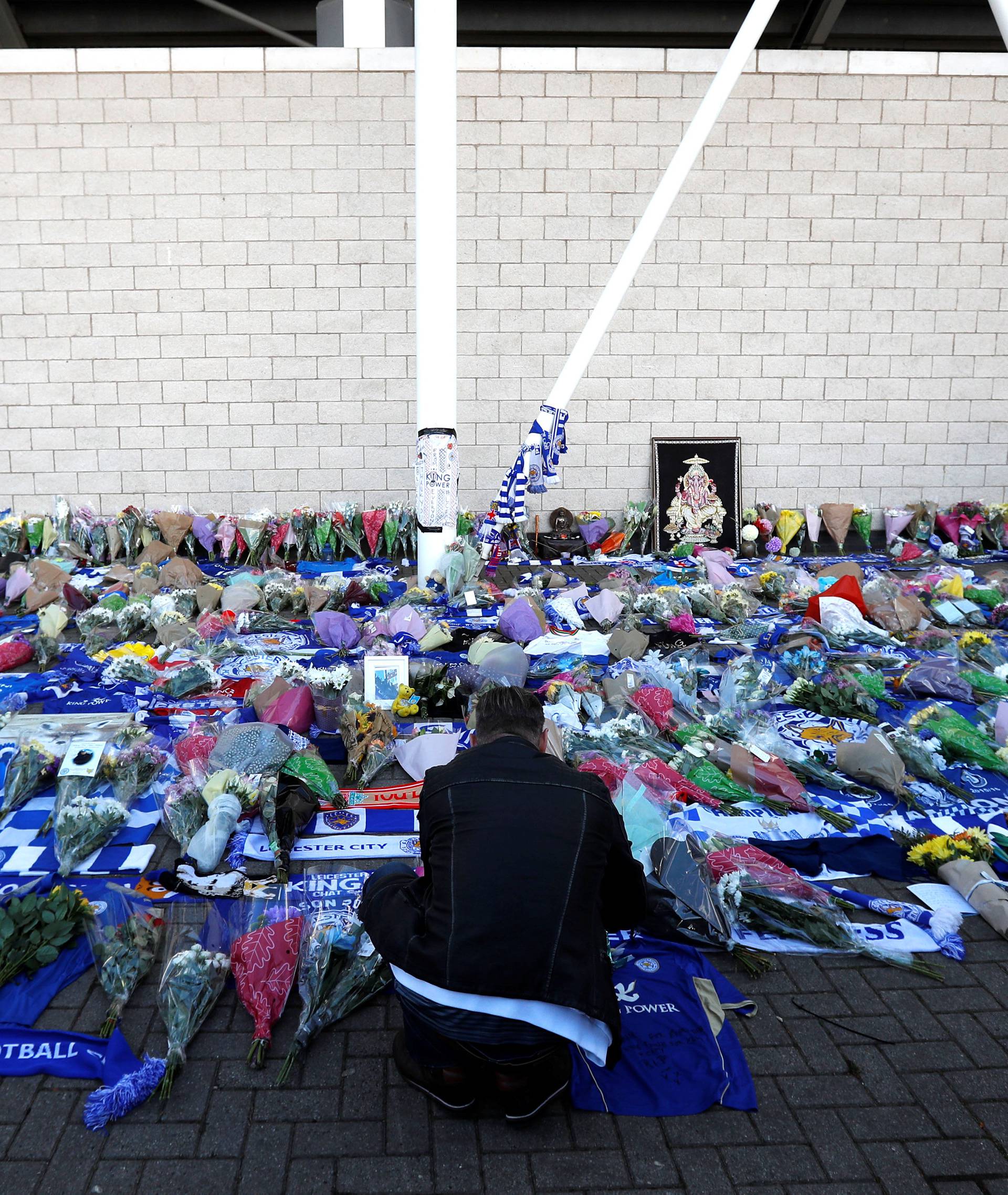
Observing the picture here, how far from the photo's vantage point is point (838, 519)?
9.38m

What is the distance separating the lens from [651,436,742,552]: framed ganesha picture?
31.0 feet

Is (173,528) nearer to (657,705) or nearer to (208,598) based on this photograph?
(208,598)

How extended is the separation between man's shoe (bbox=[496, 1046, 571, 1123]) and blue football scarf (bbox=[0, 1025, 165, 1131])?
94 cm

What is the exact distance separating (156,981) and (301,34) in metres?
11.5

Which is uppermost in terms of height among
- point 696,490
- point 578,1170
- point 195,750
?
point 696,490

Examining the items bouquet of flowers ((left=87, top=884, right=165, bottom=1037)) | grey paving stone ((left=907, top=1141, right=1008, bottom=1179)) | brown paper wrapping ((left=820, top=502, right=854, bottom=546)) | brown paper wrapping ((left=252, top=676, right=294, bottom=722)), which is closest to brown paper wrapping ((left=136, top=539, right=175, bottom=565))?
brown paper wrapping ((left=252, top=676, right=294, bottom=722))

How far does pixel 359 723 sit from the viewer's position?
4578mm

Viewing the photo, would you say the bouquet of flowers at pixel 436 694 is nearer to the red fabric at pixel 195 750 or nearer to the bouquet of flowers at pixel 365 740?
the bouquet of flowers at pixel 365 740

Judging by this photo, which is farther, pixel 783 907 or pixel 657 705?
pixel 657 705

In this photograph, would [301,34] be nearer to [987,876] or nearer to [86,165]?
[86,165]

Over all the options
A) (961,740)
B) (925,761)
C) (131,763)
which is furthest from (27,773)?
(961,740)

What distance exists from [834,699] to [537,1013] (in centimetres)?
319

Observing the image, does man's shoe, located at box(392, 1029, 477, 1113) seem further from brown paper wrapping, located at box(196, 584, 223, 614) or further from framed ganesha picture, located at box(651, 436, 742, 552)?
framed ganesha picture, located at box(651, 436, 742, 552)

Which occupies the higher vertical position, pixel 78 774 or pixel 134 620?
pixel 134 620
